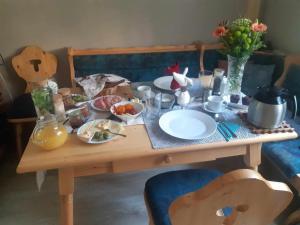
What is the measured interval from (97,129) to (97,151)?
0.15m

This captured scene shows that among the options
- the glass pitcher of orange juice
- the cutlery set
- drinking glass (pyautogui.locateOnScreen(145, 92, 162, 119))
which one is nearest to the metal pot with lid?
the cutlery set

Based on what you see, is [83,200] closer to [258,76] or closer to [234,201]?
[234,201]

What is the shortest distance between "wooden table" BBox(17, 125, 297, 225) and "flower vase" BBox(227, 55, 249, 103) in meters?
0.37

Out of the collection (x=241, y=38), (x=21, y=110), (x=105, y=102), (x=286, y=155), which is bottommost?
(x=286, y=155)

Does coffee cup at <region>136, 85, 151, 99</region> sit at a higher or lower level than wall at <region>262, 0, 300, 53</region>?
lower

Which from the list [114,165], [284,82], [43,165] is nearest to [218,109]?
[114,165]

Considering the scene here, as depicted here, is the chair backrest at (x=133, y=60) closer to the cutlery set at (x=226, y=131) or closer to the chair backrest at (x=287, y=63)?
the chair backrest at (x=287, y=63)

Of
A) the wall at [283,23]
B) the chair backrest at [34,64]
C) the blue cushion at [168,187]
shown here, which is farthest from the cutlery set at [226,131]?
the chair backrest at [34,64]

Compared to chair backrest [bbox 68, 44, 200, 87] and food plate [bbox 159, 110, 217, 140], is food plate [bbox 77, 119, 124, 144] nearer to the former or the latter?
food plate [bbox 159, 110, 217, 140]

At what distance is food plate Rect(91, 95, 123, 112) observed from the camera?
1474 millimetres

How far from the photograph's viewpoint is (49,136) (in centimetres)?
112

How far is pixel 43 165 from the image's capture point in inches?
41.7

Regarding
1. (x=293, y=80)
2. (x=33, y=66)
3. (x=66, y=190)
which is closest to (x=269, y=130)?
(x=66, y=190)

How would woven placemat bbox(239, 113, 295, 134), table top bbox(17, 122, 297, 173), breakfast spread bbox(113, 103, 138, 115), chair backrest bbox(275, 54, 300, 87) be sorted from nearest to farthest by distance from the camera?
table top bbox(17, 122, 297, 173) < woven placemat bbox(239, 113, 295, 134) < breakfast spread bbox(113, 103, 138, 115) < chair backrest bbox(275, 54, 300, 87)
